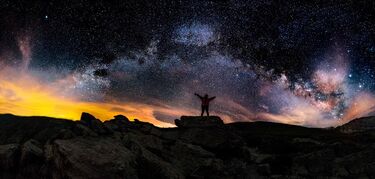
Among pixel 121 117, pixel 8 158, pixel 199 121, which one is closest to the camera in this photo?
pixel 8 158

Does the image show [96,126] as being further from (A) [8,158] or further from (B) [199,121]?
(B) [199,121]

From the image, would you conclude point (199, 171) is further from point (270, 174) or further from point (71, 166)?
point (71, 166)

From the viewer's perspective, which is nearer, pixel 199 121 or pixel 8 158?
pixel 8 158

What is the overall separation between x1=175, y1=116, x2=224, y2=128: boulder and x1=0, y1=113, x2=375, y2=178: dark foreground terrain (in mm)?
127

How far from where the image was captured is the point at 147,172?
25.7 meters

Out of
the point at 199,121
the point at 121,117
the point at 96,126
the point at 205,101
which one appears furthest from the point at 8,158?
the point at 205,101

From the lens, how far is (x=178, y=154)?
1221 inches

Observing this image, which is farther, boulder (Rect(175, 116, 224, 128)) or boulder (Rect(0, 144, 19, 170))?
boulder (Rect(175, 116, 224, 128))

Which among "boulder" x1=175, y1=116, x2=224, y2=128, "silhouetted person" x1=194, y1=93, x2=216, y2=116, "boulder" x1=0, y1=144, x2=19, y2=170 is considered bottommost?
"boulder" x1=0, y1=144, x2=19, y2=170

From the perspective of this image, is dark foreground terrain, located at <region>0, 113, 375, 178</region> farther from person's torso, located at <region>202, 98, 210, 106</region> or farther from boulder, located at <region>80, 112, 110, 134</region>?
person's torso, located at <region>202, 98, 210, 106</region>

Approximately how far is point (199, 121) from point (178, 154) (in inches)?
328

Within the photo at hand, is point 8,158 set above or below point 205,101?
below

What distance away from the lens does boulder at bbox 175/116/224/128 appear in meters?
38.1

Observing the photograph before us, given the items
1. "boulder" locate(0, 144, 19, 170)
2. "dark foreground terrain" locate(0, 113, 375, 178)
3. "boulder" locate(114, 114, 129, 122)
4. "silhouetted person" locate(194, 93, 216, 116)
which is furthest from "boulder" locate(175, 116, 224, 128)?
"boulder" locate(0, 144, 19, 170)
